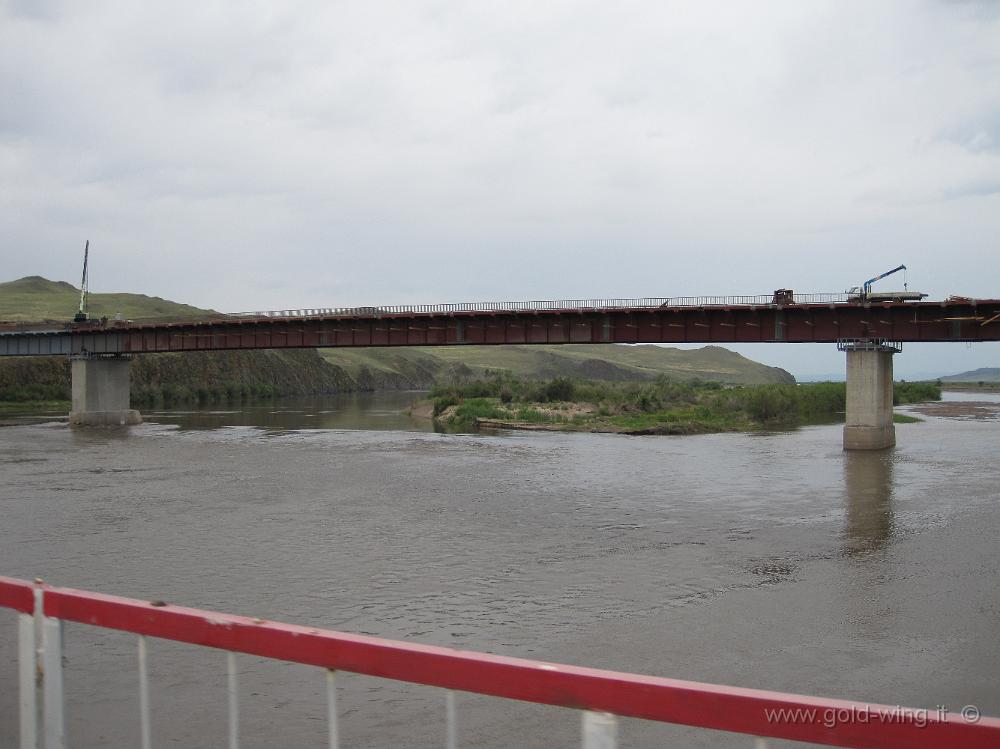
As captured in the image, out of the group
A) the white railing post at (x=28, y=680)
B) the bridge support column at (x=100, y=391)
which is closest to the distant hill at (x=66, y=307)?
the bridge support column at (x=100, y=391)

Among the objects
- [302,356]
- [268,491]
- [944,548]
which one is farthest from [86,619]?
[302,356]

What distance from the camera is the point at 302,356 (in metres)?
162

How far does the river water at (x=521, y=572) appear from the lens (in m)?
10.8

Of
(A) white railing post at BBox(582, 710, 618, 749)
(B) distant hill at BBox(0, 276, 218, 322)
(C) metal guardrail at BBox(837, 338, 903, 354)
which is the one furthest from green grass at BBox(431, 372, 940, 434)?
(B) distant hill at BBox(0, 276, 218, 322)

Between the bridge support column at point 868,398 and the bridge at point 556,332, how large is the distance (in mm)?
51

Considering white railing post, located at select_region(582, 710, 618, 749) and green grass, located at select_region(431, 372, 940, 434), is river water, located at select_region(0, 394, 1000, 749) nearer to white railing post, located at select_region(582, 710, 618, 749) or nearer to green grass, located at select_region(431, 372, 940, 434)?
white railing post, located at select_region(582, 710, 618, 749)

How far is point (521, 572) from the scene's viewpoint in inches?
730

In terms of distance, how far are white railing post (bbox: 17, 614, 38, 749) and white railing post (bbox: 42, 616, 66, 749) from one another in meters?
0.07

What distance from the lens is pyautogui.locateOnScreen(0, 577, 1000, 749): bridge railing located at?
3174 mm

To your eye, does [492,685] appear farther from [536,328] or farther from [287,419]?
[287,419]

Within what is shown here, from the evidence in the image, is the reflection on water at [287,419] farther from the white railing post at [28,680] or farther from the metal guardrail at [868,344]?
the white railing post at [28,680]

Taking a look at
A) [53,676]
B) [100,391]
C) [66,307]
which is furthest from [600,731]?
[66,307]

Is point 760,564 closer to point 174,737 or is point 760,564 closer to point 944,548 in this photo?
point 944,548

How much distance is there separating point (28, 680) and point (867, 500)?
28.1 meters
